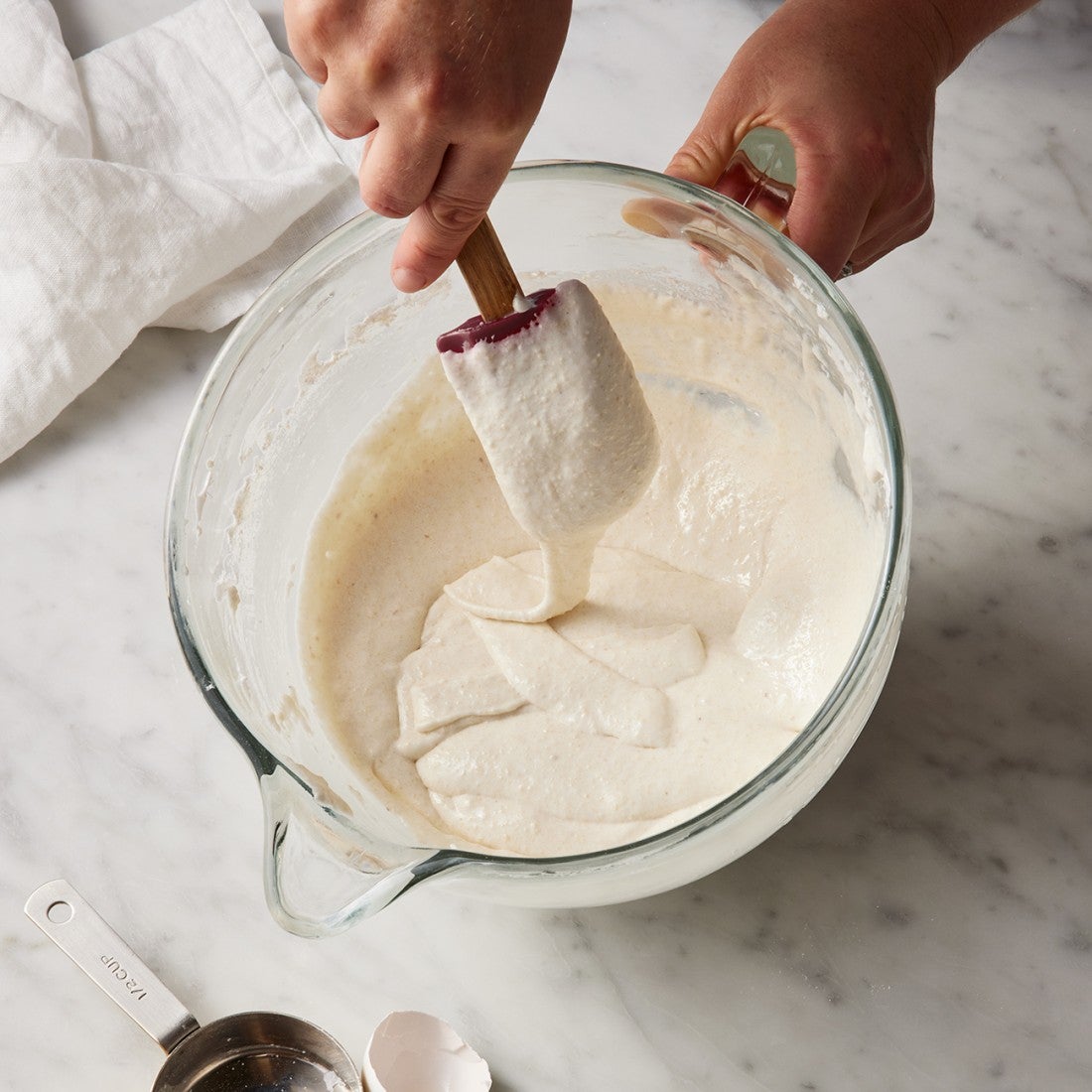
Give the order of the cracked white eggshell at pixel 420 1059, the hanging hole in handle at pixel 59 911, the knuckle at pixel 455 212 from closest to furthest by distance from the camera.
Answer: the knuckle at pixel 455 212, the cracked white eggshell at pixel 420 1059, the hanging hole in handle at pixel 59 911

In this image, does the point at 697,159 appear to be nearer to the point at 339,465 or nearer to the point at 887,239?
the point at 887,239

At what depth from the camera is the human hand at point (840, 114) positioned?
1220 millimetres

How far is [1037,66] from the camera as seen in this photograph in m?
1.65

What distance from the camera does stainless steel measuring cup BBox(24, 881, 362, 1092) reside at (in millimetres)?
1229

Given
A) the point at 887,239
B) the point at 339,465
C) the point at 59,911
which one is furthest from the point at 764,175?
the point at 59,911

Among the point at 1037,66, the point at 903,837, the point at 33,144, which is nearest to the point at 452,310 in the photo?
the point at 33,144

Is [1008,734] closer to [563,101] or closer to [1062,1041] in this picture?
[1062,1041]

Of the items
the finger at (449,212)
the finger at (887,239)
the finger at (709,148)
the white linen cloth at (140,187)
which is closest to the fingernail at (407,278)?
the finger at (449,212)

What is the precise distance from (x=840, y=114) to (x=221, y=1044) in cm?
107

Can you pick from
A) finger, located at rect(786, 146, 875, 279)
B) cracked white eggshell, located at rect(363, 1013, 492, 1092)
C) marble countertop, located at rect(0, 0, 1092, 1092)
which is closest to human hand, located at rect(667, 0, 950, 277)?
finger, located at rect(786, 146, 875, 279)

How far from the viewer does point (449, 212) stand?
920 mm

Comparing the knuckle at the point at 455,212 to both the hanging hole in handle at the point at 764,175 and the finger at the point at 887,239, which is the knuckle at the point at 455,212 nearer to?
the hanging hole in handle at the point at 764,175

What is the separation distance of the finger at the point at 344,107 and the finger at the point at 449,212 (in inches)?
2.3

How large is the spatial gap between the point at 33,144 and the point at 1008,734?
4.16 ft
